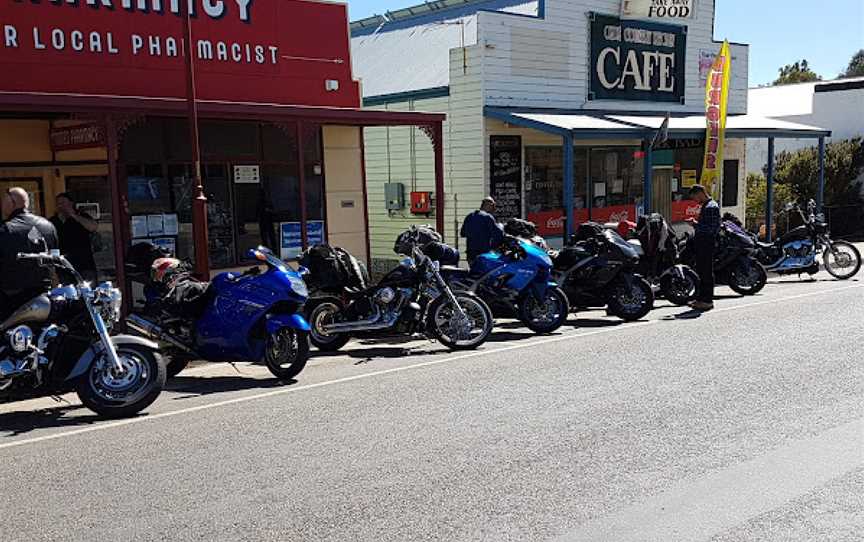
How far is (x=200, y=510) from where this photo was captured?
15.6 ft

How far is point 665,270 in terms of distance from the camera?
12836 millimetres

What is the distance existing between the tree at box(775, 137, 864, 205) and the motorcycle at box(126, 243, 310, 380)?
2330cm

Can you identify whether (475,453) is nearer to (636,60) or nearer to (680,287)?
(680,287)

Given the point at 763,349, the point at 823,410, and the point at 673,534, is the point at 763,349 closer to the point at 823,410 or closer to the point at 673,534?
the point at 823,410

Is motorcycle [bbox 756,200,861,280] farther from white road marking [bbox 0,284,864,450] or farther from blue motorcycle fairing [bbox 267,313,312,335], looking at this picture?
blue motorcycle fairing [bbox 267,313,312,335]

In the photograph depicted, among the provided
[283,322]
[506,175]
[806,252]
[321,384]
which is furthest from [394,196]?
[321,384]

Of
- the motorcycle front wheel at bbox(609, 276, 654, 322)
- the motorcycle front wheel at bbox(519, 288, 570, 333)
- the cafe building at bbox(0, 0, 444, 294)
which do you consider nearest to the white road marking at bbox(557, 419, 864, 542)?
the motorcycle front wheel at bbox(519, 288, 570, 333)

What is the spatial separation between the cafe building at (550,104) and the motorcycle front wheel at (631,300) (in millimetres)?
4874

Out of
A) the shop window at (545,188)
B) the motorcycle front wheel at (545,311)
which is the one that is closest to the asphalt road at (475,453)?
the motorcycle front wheel at (545,311)

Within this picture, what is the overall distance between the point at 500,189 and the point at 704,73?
26.2ft

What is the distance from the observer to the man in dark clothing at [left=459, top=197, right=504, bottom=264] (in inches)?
441

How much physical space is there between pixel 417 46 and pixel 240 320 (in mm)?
13884

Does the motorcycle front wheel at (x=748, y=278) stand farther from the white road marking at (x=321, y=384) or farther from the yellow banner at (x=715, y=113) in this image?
the yellow banner at (x=715, y=113)

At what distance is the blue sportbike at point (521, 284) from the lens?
10469mm
